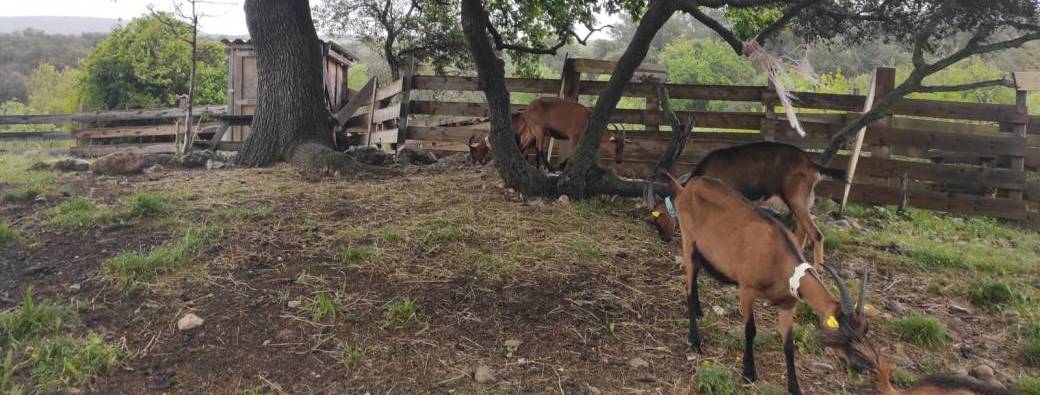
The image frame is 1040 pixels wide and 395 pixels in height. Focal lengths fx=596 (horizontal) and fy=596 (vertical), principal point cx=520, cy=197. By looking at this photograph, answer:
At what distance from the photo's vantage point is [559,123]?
27.0 ft

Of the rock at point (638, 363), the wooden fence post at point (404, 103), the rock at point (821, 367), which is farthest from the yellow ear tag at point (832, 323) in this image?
the wooden fence post at point (404, 103)

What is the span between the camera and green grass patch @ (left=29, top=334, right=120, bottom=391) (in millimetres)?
3137

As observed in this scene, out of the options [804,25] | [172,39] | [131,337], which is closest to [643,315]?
[131,337]

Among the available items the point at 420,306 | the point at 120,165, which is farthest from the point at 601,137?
the point at 120,165

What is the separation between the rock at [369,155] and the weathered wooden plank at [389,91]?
1.27 meters

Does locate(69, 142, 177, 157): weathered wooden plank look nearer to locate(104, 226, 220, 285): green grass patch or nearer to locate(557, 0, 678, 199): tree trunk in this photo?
locate(104, 226, 220, 285): green grass patch

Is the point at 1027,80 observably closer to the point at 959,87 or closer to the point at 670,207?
the point at 959,87

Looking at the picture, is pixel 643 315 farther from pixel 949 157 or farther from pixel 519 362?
pixel 949 157

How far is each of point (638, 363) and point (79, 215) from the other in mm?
5268

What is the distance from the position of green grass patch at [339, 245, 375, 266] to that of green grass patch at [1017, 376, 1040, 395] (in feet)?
14.4

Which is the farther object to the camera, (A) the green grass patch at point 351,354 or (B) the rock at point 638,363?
(B) the rock at point 638,363

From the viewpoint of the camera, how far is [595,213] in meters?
6.62

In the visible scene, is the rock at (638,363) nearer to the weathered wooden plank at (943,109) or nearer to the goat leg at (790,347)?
the goat leg at (790,347)

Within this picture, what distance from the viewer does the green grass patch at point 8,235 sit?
496cm
